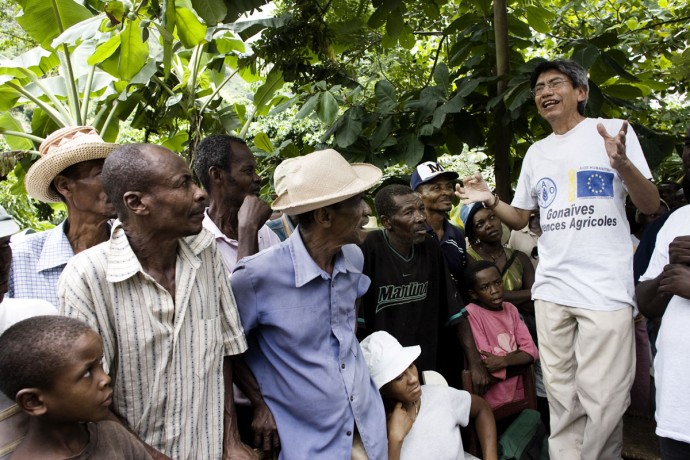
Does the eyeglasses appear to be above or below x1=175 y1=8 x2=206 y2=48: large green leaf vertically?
below

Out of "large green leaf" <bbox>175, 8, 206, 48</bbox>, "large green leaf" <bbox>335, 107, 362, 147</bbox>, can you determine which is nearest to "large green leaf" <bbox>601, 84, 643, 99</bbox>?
"large green leaf" <bbox>335, 107, 362, 147</bbox>

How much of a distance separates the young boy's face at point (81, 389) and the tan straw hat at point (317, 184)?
88cm

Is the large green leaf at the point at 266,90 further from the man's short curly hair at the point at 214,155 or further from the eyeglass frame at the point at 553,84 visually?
the eyeglass frame at the point at 553,84

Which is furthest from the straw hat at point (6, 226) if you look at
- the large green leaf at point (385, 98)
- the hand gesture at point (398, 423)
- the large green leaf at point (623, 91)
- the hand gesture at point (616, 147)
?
the large green leaf at point (623, 91)

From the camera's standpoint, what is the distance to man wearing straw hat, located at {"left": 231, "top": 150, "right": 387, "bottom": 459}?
2.22 meters

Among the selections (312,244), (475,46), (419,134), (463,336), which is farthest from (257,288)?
(475,46)

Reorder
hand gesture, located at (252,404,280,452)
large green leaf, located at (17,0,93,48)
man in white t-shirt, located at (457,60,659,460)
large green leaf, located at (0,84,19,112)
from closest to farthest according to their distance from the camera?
hand gesture, located at (252,404,280,452)
man in white t-shirt, located at (457,60,659,460)
large green leaf, located at (17,0,93,48)
large green leaf, located at (0,84,19,112)

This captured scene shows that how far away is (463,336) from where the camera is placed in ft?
11.1

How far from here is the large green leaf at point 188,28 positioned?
3.65 metres

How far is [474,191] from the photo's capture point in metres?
3.43

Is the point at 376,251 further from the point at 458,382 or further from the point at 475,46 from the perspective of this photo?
the point at 475,46

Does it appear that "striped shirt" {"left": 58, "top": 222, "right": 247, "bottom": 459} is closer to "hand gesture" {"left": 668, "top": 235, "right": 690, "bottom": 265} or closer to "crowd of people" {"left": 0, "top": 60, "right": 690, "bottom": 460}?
"crowd of people" {"left": 0, "top": 60, "right": 690, "bottom": 460}

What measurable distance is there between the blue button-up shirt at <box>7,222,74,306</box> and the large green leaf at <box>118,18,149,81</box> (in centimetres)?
121

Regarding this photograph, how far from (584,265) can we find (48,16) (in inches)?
156
